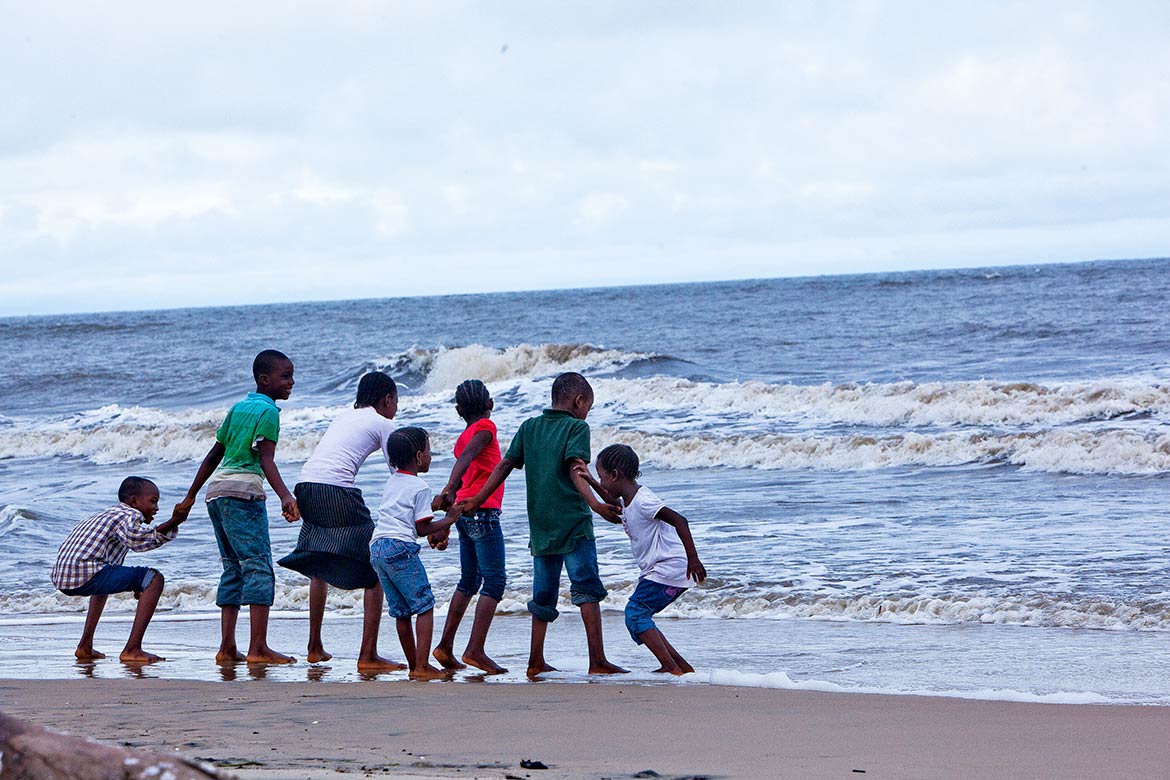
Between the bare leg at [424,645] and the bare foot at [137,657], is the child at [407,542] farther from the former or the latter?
the bare foot at [137,657]

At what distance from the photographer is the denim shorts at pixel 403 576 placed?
18.6ft

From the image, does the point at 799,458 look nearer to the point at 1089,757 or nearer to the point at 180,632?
the point at 180,632

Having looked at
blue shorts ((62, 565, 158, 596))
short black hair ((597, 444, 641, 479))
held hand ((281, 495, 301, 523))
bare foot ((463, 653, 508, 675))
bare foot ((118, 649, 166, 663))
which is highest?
short black hair ((597, 444, 641, 479))

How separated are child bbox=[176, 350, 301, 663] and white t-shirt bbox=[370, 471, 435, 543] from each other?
0.62 meters

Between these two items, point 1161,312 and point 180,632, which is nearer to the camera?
point 180,632

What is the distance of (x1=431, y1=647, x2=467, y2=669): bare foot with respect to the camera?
5.83 meters

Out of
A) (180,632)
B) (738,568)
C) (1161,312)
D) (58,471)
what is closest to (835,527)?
(738,568)

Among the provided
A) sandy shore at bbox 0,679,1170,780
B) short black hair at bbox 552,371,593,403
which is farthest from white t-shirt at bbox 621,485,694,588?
sandy shore at bbox 0,679,1170,780

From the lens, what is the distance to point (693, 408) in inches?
816

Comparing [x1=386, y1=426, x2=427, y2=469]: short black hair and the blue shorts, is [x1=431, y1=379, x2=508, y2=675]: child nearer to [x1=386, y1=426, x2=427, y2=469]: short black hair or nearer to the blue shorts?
[x1=386, y1=426, x2=427, y2=469]: short black hair

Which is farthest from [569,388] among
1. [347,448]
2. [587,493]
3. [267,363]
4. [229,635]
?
[229,635]

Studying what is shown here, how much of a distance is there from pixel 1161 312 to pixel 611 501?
33.7m

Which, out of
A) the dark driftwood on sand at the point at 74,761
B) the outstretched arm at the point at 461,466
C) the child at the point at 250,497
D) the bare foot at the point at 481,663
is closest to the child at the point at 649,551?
the outstretched arm at the point at 461,466

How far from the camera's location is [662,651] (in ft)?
17.9
